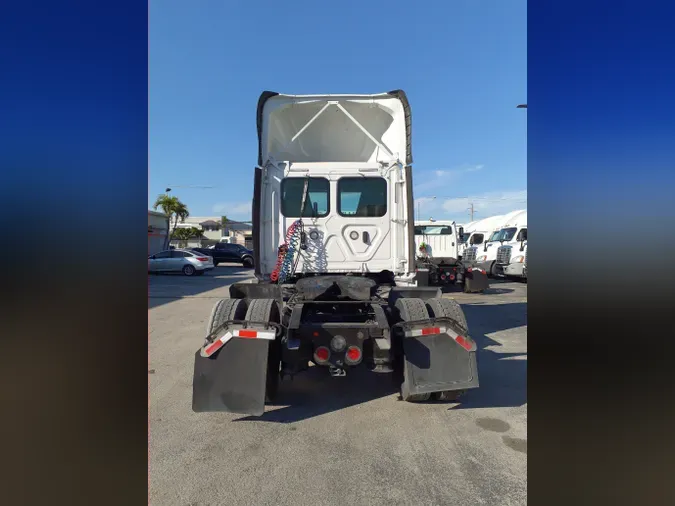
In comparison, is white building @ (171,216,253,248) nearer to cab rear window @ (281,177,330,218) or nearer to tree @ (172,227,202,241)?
tree @ (172,227,202,241)

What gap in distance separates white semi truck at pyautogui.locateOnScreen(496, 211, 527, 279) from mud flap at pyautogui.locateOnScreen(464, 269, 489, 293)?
2.77 metres

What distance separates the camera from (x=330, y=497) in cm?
240

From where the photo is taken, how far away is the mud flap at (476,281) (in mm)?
12656

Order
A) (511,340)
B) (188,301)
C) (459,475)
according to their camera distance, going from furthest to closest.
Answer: (188,301) < (511,340) < (459,475)

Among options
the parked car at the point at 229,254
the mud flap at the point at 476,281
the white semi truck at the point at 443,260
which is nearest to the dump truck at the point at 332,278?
the white semi truck at the point at 443,260

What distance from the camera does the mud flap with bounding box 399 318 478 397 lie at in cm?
337

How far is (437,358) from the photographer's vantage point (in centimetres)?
341

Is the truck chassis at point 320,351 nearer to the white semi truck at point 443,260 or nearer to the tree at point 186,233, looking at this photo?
the white semi truck at point 443,260

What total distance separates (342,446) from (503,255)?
51.4 ft

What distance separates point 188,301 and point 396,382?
868 centimetres

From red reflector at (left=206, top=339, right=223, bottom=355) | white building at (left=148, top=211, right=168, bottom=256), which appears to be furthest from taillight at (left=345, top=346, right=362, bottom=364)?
white building at (left=148, top=211, right=168, bottom=256)

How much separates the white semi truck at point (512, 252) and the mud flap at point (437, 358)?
41.3ft
